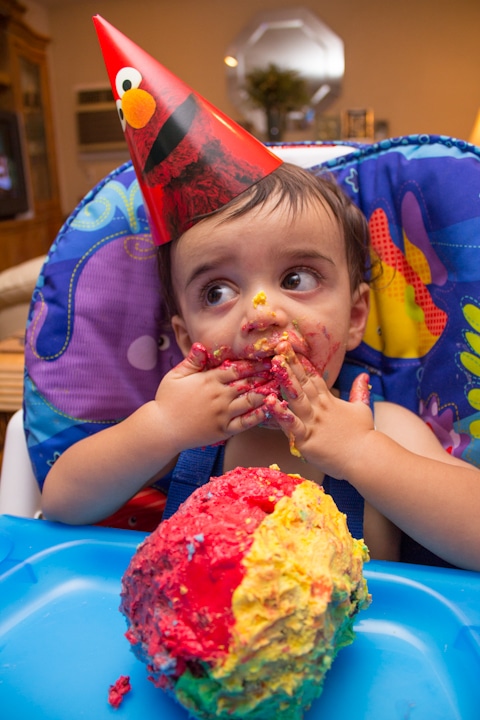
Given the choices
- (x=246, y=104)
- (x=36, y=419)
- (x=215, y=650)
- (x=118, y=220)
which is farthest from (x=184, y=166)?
(x=246, y=104)

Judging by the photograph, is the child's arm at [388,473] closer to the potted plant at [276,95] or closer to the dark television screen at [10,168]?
the potted plant at [276,95]

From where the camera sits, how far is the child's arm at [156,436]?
0.66m

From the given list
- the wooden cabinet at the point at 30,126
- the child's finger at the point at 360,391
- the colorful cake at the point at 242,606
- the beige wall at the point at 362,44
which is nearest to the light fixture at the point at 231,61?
the beige wall at the point at 362,44

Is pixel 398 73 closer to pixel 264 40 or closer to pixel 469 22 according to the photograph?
pixel 469 22

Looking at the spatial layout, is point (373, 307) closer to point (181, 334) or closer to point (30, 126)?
point (181, 334)

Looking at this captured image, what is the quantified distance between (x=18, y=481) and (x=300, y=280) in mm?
507

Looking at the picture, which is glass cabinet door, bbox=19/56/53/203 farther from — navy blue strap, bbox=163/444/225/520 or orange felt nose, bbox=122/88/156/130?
navy blue strap, bbox=163/444/225/520

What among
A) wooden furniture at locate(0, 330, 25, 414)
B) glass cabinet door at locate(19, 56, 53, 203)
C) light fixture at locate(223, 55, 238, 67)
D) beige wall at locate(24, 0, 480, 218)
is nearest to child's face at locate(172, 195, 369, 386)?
wooden furniture at locate(0, 330, 25, 414)

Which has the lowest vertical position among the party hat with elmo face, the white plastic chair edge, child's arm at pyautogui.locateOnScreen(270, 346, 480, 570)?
the white plastic chair edge

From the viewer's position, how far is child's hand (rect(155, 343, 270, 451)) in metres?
0.65

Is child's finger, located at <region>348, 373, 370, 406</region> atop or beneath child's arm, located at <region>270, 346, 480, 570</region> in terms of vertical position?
atop

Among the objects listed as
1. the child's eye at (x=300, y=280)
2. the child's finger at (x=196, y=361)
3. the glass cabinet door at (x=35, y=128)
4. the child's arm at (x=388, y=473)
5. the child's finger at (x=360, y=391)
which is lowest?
the child's arm at (x=388, y=473)

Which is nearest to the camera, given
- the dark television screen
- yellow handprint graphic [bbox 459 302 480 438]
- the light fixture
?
yellow handprint graphic [bbox 459 302 480 438]

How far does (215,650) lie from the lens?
36cm
